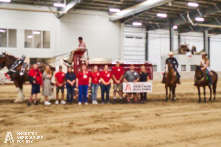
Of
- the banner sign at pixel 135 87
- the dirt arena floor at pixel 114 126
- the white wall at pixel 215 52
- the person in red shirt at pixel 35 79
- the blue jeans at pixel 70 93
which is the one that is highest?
the white wall at pixel 215 52

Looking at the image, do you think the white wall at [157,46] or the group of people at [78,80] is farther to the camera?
the white wall at [157,46]

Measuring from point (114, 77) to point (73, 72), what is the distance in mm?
1718

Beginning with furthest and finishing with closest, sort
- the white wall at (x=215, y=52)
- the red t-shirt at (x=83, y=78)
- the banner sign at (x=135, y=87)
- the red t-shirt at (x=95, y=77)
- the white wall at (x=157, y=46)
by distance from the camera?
1. the white wall at (x=215, y=52)
2. the white wall at (x=157, y=46)
3. the banner sign at (x=135, y=87)
4. the red t-shirt at (x=95, y=77)
5. the red t-shirt at (x=83, y=78)

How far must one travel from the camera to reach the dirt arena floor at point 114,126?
514 cm

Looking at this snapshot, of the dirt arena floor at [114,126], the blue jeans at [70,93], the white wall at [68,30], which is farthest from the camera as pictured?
the white wall at [68,30]

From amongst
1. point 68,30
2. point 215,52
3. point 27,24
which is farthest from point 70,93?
point 215,52

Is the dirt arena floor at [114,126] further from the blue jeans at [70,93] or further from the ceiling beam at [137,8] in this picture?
the ceiling beam at [137,8]

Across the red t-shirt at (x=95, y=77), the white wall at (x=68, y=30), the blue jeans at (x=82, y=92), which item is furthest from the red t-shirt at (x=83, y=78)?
the white wall at (x=68, y=30)

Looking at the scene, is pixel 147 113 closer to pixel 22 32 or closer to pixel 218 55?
pixel 22 32

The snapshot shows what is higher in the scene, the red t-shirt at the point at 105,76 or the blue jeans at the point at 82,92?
the red t-shirt at the point at 105,76

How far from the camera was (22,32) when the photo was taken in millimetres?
25266

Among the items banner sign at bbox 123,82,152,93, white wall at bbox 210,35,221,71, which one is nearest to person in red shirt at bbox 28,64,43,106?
banner sign at bbox 123,82,152,93

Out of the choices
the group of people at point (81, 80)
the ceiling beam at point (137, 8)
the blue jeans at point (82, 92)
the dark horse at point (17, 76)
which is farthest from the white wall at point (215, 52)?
the dark horse at point (17, 76)

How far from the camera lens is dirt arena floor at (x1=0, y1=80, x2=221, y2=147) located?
5.14 meters
